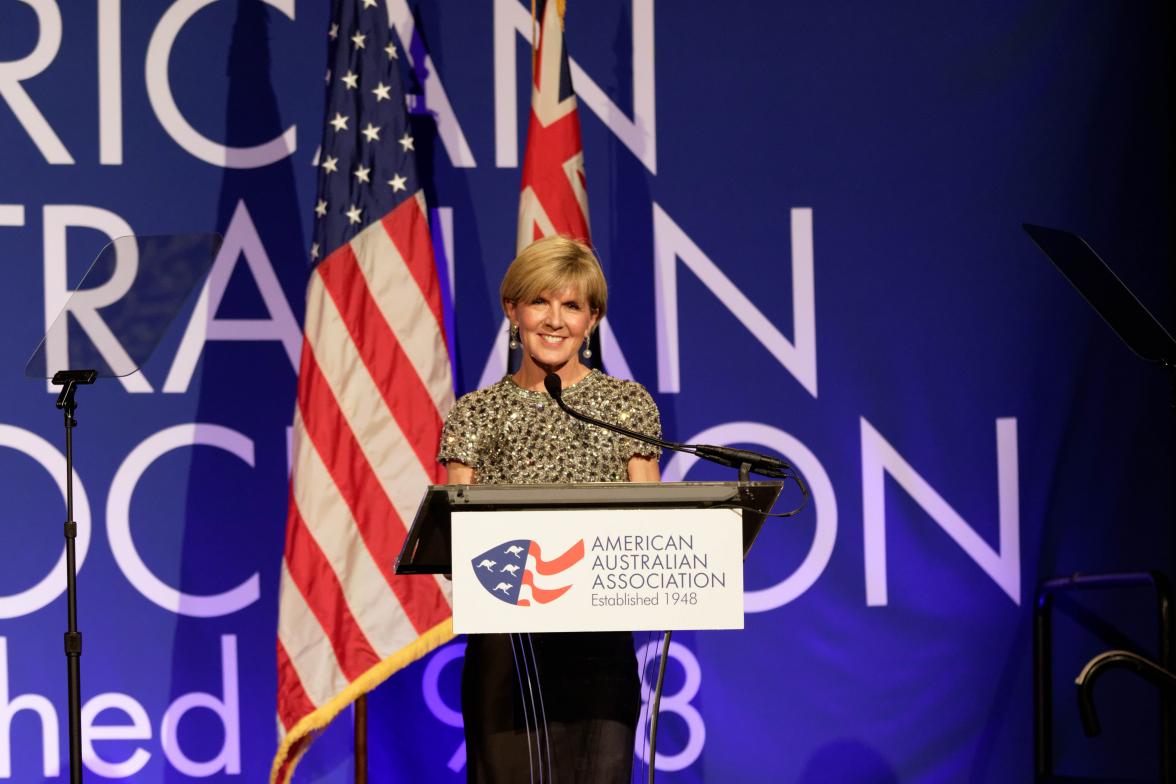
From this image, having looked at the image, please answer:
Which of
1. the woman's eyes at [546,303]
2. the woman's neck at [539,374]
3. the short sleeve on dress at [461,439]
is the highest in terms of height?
the woman's eyes at [546,303]

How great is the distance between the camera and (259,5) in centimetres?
361

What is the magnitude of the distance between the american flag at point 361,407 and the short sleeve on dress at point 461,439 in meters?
0.86

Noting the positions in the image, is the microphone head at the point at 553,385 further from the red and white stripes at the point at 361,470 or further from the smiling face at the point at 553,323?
the red and white stripes at the point at 361,470

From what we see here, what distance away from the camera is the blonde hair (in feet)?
7.52

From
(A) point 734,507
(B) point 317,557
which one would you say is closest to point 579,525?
(A) point 734,507

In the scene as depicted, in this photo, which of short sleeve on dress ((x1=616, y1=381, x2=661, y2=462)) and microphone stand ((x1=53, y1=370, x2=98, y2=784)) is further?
microphone stand ((x1=53, y1=370, x2=98, y2=784))

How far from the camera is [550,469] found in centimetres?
232

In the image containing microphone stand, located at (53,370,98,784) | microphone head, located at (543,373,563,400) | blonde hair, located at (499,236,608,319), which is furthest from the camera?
microphone stand, located at (53,370,98,784)

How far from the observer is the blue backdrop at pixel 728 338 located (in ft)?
11.5

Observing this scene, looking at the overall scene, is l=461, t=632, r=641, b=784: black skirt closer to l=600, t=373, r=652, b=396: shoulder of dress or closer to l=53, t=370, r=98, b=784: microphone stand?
l=600, t=373, r=652, b=396: shoulder of dress

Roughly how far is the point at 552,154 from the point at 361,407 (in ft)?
2.85

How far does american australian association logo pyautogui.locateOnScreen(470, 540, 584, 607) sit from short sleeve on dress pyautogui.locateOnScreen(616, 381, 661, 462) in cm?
65

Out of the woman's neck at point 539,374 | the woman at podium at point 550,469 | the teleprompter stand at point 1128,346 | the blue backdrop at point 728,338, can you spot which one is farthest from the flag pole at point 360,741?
the teleprompter stand at point 1128,346

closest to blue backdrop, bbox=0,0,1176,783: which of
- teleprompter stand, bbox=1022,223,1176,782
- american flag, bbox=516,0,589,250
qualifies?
teleprompter stand, bbox=1022,223,1176,782
